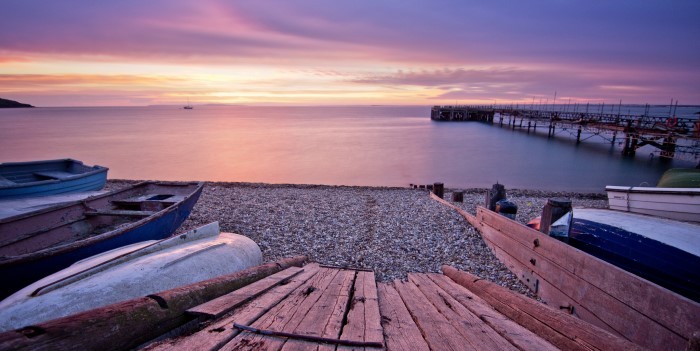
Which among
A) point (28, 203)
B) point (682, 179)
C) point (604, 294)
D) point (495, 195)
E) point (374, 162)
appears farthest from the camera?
point (374, 162)

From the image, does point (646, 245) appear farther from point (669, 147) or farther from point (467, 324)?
point (669, 147)

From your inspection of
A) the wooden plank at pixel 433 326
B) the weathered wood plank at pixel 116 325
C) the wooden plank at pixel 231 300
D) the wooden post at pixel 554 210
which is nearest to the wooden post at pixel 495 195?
the wooden post at pixel 554 210

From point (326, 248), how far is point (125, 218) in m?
5.20

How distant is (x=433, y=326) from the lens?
→ 9.96 ft

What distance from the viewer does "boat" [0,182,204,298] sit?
17.7 feet

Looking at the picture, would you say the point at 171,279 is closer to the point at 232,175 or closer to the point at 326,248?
the point at 326,248

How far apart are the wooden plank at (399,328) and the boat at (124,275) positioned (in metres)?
Result: 3.44

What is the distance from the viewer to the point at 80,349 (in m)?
2.09

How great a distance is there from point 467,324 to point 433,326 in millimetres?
334

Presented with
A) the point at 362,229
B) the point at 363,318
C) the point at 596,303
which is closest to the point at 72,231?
the point at 362,229

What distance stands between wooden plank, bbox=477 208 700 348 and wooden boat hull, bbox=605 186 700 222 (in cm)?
559

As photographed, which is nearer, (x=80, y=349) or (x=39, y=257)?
(x=80, y=349)

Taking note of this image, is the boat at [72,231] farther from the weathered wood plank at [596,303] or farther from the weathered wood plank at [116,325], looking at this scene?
the weathered wood plank at [596,303]

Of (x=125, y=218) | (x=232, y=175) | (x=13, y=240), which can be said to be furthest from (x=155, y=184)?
(x=232, y=175)
